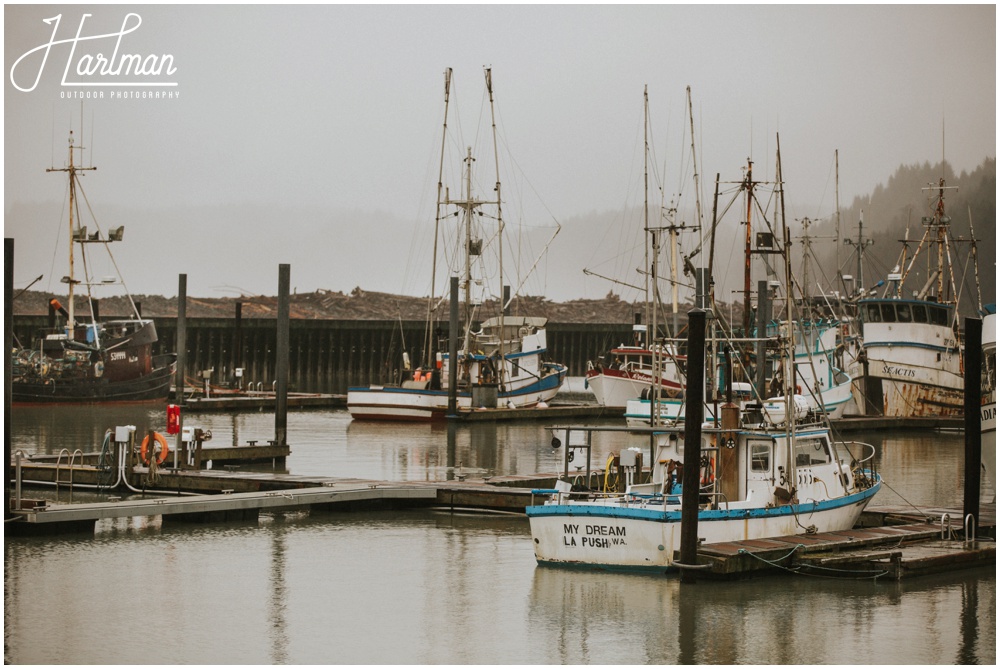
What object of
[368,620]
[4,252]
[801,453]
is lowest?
[368,620]

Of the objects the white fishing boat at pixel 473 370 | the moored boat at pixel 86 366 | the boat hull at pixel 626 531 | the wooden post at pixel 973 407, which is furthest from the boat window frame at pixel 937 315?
the boat hull at pixel 626 531

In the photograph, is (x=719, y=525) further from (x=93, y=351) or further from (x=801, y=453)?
(x=93, y=351)

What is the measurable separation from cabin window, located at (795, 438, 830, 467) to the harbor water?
2014mm

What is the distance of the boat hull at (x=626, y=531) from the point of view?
15.2 m

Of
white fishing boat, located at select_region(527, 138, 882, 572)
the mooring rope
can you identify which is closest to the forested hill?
white fishing boat, located at select_region(527, 138, 882, 572)

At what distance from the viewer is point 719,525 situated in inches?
616

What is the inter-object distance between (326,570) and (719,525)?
4.71 metres

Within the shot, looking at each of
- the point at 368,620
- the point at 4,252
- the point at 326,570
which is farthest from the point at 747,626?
the point at 4,252

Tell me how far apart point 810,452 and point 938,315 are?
24373 millimetres

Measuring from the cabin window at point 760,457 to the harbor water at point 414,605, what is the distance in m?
1.61

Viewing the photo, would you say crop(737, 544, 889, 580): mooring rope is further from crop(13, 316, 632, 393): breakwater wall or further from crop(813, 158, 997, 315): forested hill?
crop(13, 316, 632, 393): breakwater wall

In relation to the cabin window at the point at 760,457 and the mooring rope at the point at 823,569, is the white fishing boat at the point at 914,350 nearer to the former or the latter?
the cabin window at the point at 760,457

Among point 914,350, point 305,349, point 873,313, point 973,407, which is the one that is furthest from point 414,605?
point 305,349

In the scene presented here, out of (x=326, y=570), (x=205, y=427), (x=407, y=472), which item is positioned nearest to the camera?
(x=326, y=570)
